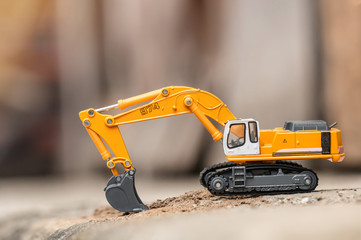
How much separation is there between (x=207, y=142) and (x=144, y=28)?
2898mm

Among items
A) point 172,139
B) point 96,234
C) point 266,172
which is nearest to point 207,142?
point 172,139

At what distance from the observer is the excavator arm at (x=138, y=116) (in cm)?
823

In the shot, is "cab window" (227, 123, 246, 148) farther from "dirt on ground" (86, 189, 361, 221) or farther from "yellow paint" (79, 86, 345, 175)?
"dirt on ground" (86, 189, 361, 221)

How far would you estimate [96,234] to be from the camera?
729cm

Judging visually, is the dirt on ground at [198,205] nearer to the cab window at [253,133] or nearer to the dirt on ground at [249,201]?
the dirt on ground at [249,201]

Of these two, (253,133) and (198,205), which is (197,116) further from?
(198,205)

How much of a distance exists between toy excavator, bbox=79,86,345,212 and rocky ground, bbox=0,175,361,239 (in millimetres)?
213

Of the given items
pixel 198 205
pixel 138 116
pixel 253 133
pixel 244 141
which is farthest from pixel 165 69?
pixel 198 205

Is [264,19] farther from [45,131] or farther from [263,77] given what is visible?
[45,131]

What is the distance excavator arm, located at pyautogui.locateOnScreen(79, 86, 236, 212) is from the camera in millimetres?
8234

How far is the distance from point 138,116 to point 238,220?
2400 millimetres

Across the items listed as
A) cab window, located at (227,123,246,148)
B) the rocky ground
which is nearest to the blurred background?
the rocky ground

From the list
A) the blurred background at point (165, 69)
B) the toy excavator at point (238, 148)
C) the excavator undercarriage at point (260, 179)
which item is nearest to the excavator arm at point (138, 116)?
the toy excavator at point (238, 148)

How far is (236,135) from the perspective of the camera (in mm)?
8281
